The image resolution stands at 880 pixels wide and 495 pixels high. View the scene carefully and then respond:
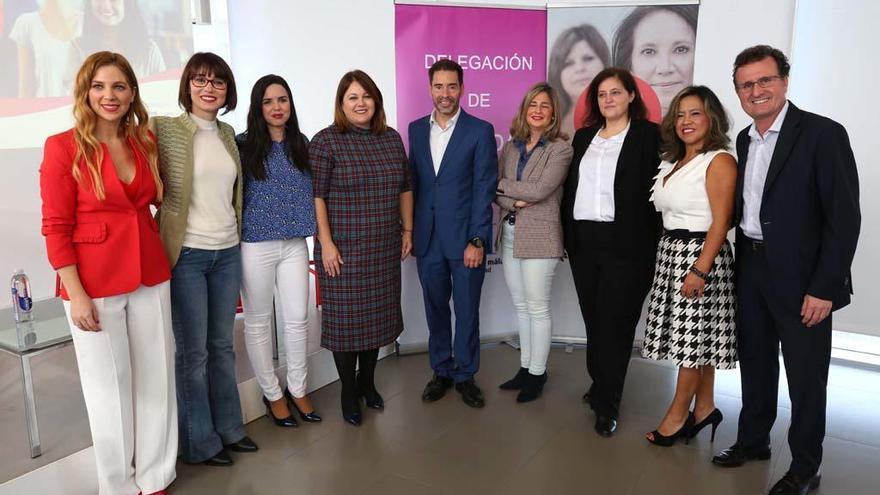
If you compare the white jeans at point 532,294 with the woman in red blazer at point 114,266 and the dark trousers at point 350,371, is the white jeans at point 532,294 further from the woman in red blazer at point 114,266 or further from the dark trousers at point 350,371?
the woman in red blazer at point 114,266

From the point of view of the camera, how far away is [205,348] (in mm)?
2559

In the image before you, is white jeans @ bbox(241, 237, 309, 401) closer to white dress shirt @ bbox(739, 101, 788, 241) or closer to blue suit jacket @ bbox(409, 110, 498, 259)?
blue suit jacket @ bbox(409, 110, 498, 259)

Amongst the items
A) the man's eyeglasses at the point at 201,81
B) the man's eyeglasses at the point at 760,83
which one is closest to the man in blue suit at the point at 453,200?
the man's eyeglasses at the point at 201,81

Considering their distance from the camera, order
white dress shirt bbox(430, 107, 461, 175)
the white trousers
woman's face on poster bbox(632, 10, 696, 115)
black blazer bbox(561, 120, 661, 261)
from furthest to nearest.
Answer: woman's face on poster bbox(632, 10, 696, 115) < white dress shirt bbox(430, 107, 461, 175) < black blazer bbox(561, 120, 661, 261) < the white trousers

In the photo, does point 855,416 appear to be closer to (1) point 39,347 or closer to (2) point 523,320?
(2) point 523,320

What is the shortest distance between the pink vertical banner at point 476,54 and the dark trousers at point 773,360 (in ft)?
6.43

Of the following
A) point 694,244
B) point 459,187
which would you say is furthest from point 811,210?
point 459,187

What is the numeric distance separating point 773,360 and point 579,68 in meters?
2.22

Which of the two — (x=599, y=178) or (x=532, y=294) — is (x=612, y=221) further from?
(x=532, y=294)

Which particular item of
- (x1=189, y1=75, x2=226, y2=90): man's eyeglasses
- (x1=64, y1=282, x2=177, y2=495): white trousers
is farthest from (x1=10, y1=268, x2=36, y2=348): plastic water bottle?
(x1=189, y1=75, x2=226, y2=90): man's eyeglasses

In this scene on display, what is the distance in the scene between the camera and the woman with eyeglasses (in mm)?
2381

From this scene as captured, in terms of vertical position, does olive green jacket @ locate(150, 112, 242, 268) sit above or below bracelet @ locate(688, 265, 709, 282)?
above

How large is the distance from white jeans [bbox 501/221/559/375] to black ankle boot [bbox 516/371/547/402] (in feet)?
0.12

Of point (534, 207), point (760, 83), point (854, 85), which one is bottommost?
point (534, 207)
